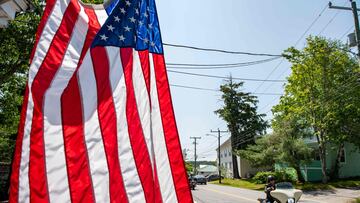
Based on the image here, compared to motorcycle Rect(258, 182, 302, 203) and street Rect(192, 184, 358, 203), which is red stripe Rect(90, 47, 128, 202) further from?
street Rect(192, 184, 358, 203)

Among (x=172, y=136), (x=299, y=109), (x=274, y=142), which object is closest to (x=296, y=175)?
(x=274, y=142)

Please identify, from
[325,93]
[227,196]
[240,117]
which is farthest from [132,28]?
[240,117]

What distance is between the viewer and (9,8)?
6461mm

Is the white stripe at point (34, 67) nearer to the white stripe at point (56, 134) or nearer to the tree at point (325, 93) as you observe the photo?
the white stripe at point (56, 134)

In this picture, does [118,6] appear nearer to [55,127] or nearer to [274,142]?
[55,127]

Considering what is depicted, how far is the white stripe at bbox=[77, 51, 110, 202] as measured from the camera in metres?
3.10

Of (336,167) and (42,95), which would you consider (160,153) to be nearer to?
(42,95)

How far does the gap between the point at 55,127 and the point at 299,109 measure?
37974 mm

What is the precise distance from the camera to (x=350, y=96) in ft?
118

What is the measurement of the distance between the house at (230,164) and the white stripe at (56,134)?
64782 mm

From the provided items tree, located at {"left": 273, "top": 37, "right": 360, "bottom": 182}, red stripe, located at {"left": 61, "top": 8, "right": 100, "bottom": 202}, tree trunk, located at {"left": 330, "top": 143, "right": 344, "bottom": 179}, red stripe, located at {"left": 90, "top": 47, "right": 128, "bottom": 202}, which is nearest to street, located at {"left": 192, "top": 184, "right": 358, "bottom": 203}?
tree, located at {"left": 273, "top": 37, "right": 360, "bottom": 182}

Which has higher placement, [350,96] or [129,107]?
[350,96]

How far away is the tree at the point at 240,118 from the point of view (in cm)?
6544

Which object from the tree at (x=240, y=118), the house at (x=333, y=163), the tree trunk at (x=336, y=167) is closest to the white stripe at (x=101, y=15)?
the tree trunk at (x=336, y=167)
